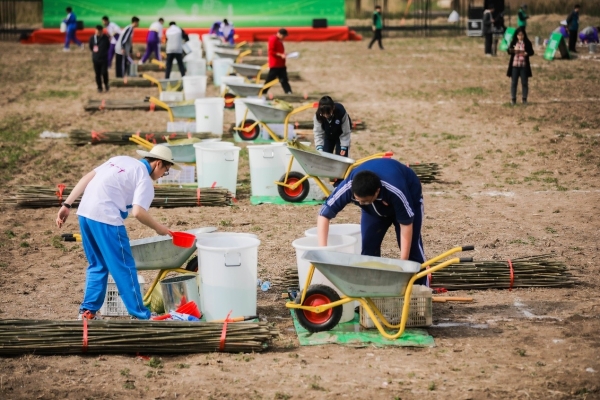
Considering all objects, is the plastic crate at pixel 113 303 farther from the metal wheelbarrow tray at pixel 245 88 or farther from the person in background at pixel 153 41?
the person in background at pixel 153 41

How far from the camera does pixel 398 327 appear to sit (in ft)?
23.8

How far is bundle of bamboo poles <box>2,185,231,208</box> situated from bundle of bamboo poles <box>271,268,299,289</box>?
353 centimetres

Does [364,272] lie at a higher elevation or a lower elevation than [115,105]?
lower

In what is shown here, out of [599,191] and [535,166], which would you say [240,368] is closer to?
[599,191]

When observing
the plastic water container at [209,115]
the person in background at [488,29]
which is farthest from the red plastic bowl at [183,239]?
the person in background at [488,29]

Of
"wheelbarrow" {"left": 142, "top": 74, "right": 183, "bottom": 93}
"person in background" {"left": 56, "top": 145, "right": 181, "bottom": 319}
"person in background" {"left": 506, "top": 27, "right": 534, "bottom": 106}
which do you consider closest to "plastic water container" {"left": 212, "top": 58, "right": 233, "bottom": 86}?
"wheelbarrow" {"left": 142, "top": 74, "right": 183, "bottom": 93}

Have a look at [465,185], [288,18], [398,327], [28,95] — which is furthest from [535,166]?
[288,18]

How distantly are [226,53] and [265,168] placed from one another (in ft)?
51.0

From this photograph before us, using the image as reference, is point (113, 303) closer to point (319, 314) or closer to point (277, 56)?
point (319, 314)

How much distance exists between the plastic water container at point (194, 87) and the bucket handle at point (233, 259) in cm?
1303

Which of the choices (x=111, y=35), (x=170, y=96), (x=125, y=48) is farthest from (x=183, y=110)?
(x=111, y=35)

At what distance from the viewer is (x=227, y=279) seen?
24.4ft

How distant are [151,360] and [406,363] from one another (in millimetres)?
1885

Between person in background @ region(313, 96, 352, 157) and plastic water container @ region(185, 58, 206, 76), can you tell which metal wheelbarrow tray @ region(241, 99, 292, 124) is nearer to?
person in background @ region(313, 96, 352, 157)
